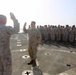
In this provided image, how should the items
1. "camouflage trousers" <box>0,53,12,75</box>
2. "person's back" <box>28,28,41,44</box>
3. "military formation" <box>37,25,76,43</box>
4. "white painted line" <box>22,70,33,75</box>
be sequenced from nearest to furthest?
"camouflage trousers" <box>0,53,12,75</box> → "white painted line" <box>22,70,33,75</box> → "person's back" <box>28,28,41,44</box> → "military formation" <box>37,25,76,43</box>

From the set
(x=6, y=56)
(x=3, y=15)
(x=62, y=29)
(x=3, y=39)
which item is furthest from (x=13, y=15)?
(x=62, y=29)

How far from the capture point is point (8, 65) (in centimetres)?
386

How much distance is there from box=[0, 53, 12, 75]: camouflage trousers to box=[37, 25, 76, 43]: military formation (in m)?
13.9

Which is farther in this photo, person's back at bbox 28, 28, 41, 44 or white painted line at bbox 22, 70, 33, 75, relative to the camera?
person's back at bbox 28, 28, 41, 44

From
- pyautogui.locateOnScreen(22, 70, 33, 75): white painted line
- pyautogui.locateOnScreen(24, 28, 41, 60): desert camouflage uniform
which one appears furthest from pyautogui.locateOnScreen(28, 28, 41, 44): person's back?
pyautogui.locateOnScreen(22, 70, 33, 75): white painted line

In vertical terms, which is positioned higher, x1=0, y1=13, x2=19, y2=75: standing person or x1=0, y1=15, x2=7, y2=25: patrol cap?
x1=0, y1=15, x2=7, y2=25: patrol cap

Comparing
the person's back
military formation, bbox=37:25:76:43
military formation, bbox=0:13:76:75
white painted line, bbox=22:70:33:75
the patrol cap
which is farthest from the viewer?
military formation, bbox=37:25:76:43

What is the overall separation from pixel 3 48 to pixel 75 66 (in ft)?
15.9

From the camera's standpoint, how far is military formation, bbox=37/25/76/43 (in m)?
17.2

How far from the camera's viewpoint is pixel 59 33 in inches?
709

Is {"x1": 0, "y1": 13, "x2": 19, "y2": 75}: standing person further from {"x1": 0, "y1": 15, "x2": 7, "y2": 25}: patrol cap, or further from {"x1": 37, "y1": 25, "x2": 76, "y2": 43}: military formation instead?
{"x1": 37, "y1": 25, "x2": 76, "y2": 43}: military formation

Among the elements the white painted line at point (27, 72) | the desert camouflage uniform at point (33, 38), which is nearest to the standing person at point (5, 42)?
the white painted line at point (27, 72)

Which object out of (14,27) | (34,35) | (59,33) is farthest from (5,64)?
(59,33)

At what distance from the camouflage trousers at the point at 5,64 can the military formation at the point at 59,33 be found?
45.6 feet
